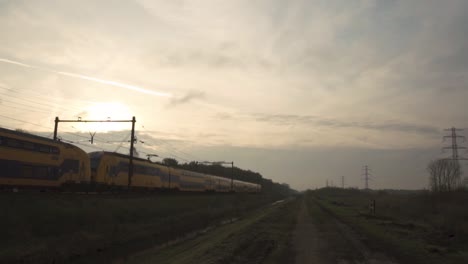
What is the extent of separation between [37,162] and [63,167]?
316 cm

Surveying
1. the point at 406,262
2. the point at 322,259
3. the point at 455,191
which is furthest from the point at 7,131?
the point at 455,191

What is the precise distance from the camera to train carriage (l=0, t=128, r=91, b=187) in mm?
23328

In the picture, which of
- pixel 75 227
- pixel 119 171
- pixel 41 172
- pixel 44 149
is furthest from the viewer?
pixel 119 171

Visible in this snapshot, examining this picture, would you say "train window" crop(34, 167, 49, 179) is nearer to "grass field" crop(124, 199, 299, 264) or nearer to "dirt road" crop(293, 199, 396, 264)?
"grass field" crop(124, 199, 299, 264)

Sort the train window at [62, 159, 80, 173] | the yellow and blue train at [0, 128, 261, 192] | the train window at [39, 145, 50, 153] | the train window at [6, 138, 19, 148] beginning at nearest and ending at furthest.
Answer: the train window at [6, 138, 19, 148]
the yellow and blue train at [0, 128, 261, 192]
the train window at [39, 145, 50, 153]
the train window at [62, 159, 80, 173]

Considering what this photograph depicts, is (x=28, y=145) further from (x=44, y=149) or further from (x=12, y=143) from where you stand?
(x=44, y=149)

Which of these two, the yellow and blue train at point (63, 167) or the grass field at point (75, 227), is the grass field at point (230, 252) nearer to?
the grass field at point (75, 227)

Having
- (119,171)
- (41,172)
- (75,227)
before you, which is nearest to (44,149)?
(41,172)

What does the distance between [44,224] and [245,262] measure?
38.9 ft

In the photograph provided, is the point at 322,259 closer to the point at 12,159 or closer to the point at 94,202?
the point at 94,202

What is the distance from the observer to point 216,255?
15305mm

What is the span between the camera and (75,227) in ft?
71.9

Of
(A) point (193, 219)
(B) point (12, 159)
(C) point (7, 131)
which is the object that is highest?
(C) point (7, 131)

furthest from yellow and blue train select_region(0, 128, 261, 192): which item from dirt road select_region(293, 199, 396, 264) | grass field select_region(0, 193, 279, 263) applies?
dirt road select_region(293, 199, 396, 264)
